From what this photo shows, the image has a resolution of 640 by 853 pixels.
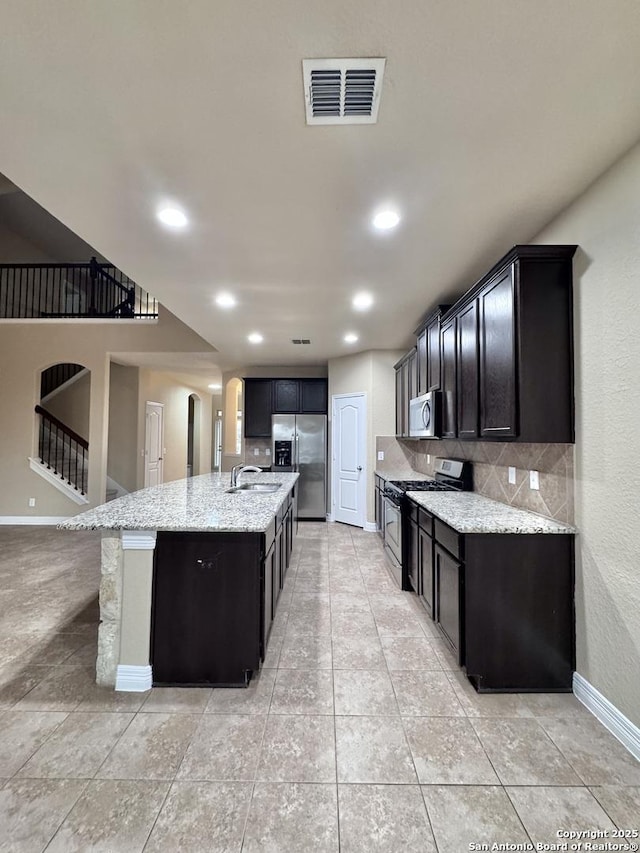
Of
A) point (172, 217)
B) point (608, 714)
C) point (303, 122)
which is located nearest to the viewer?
point (303, 122)

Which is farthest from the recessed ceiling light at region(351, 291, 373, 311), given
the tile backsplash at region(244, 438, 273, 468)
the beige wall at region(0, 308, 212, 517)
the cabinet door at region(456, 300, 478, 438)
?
the tile backsplash at region(244, 438, 273, 468)

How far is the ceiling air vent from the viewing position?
1.27m

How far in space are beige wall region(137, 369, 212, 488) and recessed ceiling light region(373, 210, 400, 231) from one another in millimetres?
5981

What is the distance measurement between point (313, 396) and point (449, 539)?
14.4 feet

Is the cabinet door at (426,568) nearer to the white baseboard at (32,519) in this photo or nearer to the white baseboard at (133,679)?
the white baseboard at (133,679)

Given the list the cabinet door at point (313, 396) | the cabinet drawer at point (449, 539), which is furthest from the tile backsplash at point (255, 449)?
the cabinet drawer at point (449, 539)

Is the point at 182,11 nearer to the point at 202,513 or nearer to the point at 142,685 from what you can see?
the point at 202,513

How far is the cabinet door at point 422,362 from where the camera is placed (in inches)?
149

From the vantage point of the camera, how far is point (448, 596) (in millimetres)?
2271

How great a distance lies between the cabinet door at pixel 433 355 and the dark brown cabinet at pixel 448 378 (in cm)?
12

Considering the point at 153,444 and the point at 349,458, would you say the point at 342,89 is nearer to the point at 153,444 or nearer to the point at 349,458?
the point at 349,458

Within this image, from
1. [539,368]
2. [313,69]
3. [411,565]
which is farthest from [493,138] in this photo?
[411,565]

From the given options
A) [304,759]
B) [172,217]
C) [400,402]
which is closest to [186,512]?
[304,759]

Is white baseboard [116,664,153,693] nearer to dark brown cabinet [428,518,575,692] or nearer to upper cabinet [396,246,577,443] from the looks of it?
dark brown cabinet [428,518,575,692]
